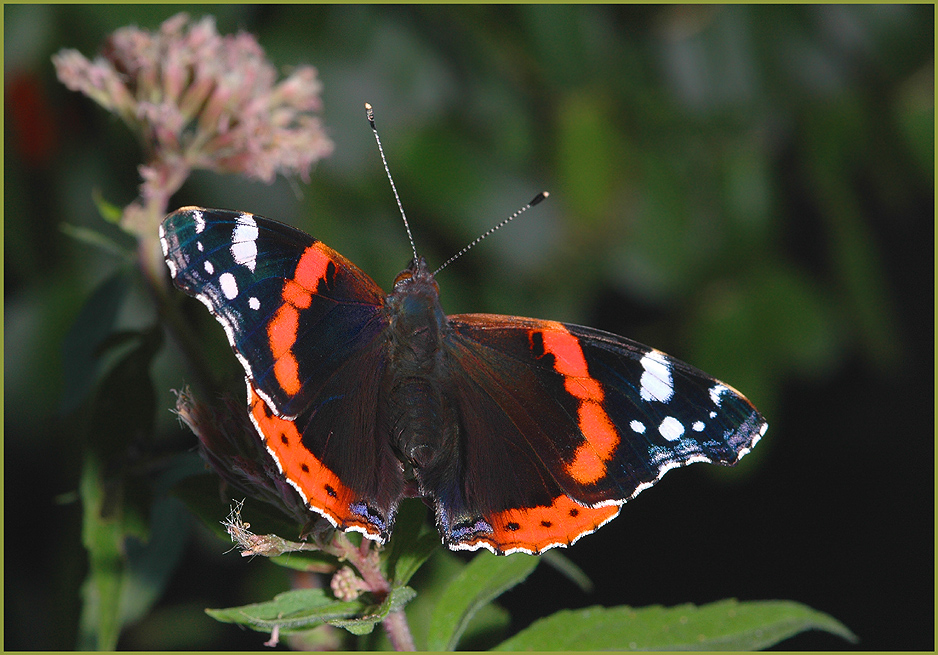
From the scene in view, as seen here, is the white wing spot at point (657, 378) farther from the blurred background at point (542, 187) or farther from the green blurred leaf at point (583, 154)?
the green blurred leaf at point (583, 154)

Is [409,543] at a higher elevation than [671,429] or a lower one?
lower

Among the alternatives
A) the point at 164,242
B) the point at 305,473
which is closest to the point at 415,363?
the point at 305,473

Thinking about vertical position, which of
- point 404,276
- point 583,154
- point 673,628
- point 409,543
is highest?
point 583,154

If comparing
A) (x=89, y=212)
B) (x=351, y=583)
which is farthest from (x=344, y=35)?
(x=351, y=583)

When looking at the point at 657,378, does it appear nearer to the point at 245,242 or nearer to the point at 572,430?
the point at 572,430

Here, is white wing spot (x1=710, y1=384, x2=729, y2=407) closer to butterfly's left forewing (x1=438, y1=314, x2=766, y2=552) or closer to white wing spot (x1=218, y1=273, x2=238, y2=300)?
butterfly's left forewing (x1=438, y1=314, x2=766, y2=552)

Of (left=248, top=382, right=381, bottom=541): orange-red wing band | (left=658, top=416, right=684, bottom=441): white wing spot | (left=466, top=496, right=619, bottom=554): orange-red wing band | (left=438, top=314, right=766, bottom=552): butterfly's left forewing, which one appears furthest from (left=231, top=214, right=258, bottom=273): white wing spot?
(left=658, top=416, right=684, bottom=441): white wing spot

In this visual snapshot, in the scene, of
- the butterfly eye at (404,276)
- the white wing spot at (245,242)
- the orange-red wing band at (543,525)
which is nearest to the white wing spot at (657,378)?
the orange-red wing band at (543,525)

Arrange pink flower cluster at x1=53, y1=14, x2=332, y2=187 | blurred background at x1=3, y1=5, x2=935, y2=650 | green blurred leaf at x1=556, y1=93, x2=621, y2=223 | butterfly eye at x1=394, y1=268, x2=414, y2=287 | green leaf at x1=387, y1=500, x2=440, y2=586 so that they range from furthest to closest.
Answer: green blurred leaf at x1=556, y1=93, x2=621, y2=223 < blurred background at x1=3, y1=5, x2=935, y2=650 < pink flower cluster at x1=53, y1=14, x2=332, y2=187 < butterfly eye at x1=394, y1=268, x2=414, y2=287 < green leaf at x1=387, y1=500, x2=440, y2=586
